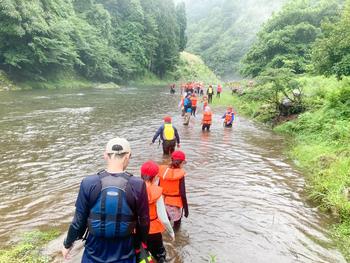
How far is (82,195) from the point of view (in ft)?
10.4

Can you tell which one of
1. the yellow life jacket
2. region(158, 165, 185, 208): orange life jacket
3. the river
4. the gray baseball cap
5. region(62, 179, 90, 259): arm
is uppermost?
the gray baseball cap

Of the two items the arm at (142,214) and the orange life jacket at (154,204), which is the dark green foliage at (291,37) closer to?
the orange life jacket at (154,204)

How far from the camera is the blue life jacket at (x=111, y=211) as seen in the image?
3.09m

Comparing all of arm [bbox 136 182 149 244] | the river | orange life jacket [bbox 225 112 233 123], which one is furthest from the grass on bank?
orange life jacket [bbox 225 112 233 123]

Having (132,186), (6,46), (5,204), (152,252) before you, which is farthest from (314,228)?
(6,46)

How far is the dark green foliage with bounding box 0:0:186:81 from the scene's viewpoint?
35438 millimetres

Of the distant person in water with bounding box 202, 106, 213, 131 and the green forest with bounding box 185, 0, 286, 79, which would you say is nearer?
the distant person in water with bounding box 202, 106, 213, 131

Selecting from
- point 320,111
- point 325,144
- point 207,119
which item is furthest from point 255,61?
point 325,144

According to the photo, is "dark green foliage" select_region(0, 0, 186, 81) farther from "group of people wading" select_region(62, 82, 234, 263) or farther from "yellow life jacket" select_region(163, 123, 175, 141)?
"group of people wading" select_region(62, 82, 234, 263)

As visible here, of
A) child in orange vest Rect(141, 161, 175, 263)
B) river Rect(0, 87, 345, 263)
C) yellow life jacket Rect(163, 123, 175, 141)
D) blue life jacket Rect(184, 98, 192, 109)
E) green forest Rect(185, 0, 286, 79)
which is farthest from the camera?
green forest Rect(185, 0, 286, 79)

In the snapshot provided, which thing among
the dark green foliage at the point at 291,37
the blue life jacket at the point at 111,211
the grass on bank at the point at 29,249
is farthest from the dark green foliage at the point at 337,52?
the blue life jacket at the point at 111,211

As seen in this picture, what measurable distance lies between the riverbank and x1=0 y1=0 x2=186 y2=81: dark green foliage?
24783 millimetres

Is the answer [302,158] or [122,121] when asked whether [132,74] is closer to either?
[122,121]

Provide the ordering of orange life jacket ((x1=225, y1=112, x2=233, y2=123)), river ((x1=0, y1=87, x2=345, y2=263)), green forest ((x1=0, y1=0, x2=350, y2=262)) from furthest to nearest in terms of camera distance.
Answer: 1. orange life jacket ((x1=225, y1=112, x2=233, y2=123))
2. green forest ((x1=0, y1=0, x2=350, y2=262))
3. river ((x1=0, y1=87, x2=345, y2=263))
